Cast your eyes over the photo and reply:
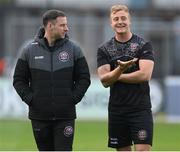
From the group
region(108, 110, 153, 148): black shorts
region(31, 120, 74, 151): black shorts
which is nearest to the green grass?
region(108, 110, 153, 148): black shorts

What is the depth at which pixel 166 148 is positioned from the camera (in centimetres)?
1426

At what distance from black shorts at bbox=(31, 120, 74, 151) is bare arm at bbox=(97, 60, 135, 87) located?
0.64 m

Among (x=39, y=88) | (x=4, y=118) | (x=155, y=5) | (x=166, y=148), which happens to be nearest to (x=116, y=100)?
(x=39, y=88)

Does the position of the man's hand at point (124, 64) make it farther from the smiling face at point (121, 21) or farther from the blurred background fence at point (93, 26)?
the blurred background fence at point (93, 26)

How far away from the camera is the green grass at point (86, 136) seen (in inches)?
572

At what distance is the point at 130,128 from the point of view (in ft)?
29.5

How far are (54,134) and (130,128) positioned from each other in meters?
0.96

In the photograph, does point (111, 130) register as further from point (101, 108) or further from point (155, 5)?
point (155, 5)

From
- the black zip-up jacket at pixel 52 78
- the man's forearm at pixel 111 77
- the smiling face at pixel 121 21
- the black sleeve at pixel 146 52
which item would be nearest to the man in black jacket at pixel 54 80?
the black zip-up jacket at pixel 52 78

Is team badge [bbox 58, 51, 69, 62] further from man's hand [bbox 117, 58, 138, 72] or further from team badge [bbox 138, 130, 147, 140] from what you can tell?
team badge [bbox 138, 130, 147, 140]

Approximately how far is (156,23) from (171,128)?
33.9 feet

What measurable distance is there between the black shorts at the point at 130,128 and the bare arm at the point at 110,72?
0.43 m

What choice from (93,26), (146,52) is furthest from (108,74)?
(93,26)

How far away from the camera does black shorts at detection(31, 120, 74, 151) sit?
8.48 metres
